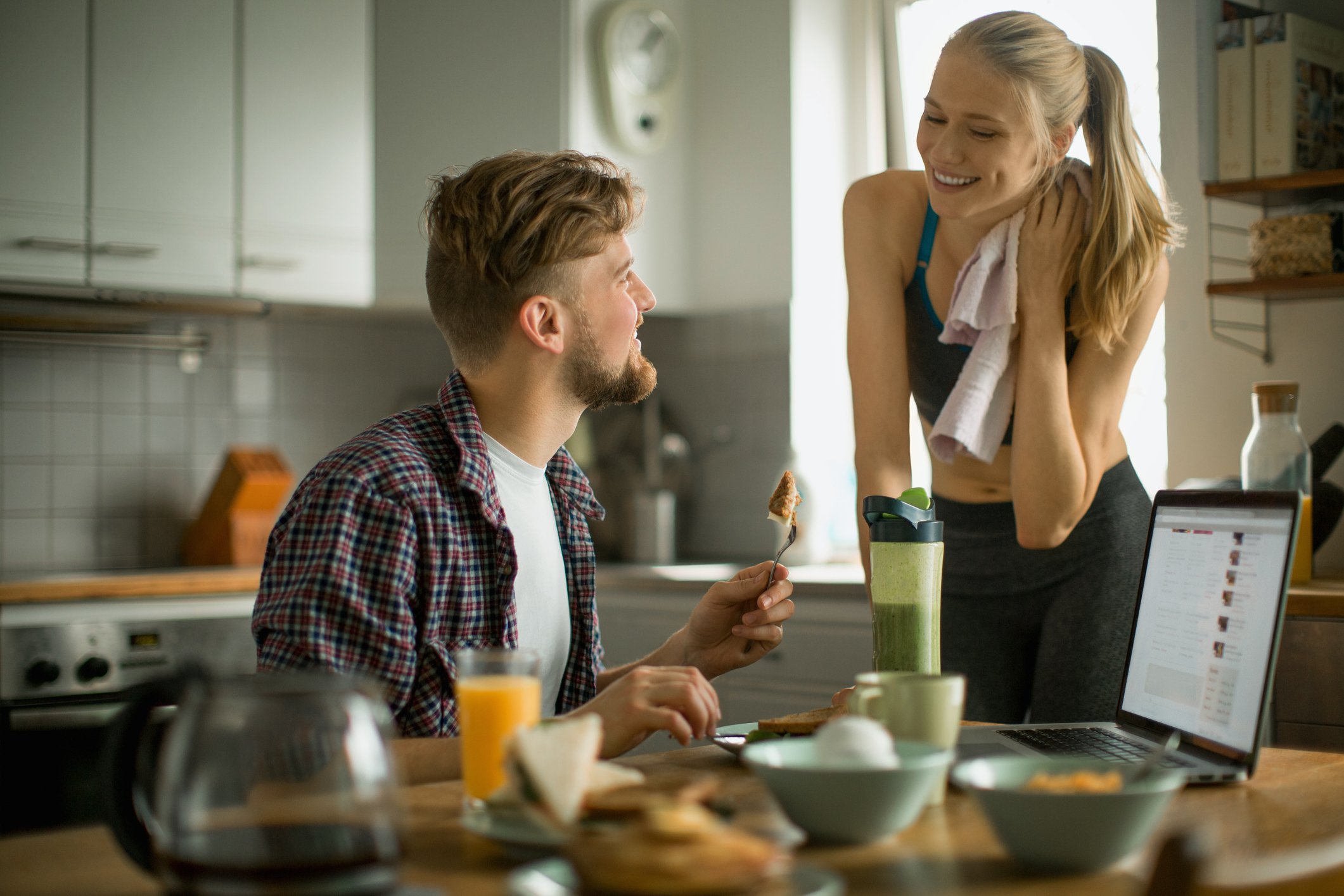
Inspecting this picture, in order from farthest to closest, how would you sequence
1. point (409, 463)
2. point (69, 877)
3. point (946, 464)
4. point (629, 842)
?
1. point (946, 464)
2. point (409, 463)
3. point (69, 877)
4. point (629, 842)

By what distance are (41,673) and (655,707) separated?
6.76 feet

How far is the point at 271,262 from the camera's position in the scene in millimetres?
3260

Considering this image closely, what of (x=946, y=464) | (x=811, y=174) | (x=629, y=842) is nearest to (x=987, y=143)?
(x=946, y=464)

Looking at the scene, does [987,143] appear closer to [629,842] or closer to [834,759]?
[834,759]

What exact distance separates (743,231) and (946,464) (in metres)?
1.69

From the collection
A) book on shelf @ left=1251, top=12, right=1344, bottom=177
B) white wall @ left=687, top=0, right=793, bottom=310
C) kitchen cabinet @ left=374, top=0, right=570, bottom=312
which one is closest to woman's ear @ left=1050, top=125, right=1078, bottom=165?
book on shelf @ left=1251, top=12, right=1344, bottom=177

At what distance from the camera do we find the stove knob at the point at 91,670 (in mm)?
2740

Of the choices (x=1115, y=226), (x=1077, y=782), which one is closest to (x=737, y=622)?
(x=1077, y=782)

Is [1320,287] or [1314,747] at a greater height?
[1320,287]

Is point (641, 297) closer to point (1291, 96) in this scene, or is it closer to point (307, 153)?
point (1291, 96)


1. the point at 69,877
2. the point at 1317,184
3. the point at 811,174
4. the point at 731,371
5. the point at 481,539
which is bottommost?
the point at 69,877

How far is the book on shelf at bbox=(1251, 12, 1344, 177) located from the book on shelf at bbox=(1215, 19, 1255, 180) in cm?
1

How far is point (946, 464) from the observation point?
80.1 inches

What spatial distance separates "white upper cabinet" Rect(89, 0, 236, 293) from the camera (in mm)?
3102
